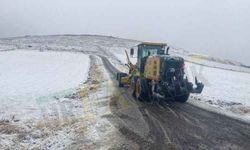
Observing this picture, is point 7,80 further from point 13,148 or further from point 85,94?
point 13,148

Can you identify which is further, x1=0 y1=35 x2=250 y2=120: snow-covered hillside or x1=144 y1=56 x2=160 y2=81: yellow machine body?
x1=0 y1=35 x2=250 y2=120: snow-covered hillside

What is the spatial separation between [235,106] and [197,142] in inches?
471

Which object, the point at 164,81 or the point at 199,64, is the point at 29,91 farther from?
the point at 199,64

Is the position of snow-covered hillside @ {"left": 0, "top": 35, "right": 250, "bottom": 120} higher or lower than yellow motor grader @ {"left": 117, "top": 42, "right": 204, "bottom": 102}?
lower

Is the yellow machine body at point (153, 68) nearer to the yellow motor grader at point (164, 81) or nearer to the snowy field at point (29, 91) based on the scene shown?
the yellow motor grader at point (164, 81)

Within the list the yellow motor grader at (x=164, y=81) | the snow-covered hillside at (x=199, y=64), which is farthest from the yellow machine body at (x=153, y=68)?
the snow-covered hillside at (x=199, y=64)

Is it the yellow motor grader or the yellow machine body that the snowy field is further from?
the yellow machine body

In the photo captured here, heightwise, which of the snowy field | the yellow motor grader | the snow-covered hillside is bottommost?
the snow-covered hillside

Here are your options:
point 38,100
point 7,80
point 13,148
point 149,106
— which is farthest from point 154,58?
point 7,80

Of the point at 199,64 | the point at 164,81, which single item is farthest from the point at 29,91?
the point at 199,64

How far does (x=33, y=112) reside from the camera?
2142 centimetres

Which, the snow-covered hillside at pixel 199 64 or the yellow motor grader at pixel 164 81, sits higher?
the yellow motor grader at pixel 164 81

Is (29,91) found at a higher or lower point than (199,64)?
higher

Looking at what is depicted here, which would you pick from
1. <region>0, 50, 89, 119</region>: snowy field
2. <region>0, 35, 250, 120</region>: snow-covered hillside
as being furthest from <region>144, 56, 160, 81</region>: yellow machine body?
<region>0, 50, 89, 119</region>: snowy field
